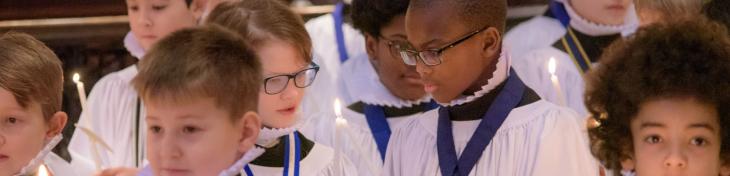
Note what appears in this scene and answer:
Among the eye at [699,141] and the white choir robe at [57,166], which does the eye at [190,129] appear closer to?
the white choir robe at [57,166]

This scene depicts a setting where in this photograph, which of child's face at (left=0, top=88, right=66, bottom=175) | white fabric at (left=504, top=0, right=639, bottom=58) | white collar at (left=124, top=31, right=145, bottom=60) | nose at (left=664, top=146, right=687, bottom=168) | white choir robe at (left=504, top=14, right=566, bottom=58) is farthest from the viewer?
white choir robe at (left=504, top=14, right=566, bottom=58)

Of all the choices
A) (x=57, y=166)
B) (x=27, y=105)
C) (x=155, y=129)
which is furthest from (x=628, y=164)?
(x=57, y=166)

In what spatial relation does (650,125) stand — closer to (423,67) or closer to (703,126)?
(703,126)

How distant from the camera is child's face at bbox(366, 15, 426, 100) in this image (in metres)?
4.50

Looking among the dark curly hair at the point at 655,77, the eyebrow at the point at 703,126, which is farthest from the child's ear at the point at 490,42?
the eyebrow at the point at 703,126

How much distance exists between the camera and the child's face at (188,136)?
3262mm

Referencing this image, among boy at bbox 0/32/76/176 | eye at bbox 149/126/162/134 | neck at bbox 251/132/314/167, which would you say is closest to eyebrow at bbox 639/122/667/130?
neck at bbox 251/132/314/167

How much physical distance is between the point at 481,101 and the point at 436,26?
0.23 meters

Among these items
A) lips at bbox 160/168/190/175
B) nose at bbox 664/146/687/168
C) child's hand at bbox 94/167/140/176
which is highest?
lips at bbox 160/168/190/175

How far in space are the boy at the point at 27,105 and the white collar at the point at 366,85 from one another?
45.2 inches

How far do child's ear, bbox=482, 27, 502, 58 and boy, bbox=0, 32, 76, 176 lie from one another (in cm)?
120

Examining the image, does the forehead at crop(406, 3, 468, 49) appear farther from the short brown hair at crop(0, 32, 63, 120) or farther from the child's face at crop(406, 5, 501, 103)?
the short brown hair at crop(0, 32, 63, 120)

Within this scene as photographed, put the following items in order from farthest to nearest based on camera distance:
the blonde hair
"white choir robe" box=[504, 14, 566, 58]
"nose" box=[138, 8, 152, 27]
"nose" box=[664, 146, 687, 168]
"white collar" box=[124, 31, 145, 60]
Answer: "white choir robe" box=[504, 14, 566, 58] → "white collar" box=[124, 31, 145, 60] → "nose" box=[138, 8, 152, 27] → the blonde hair → "nose" box=[664, 146, 687, 168]

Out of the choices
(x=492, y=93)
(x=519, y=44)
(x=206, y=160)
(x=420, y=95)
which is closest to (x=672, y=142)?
(x=492, y=93)
